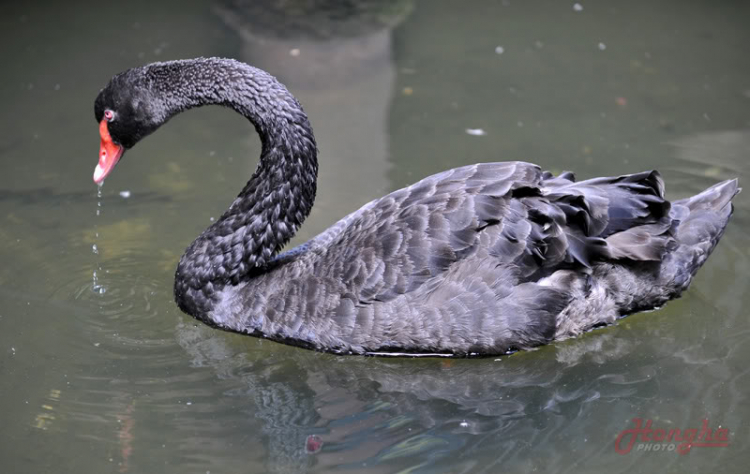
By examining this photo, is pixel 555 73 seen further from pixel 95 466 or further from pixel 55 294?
pixel 95 466

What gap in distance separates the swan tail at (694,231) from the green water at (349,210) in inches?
12.4

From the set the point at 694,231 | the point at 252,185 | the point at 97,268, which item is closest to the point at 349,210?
the point at 252,185

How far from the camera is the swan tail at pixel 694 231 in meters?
5.25

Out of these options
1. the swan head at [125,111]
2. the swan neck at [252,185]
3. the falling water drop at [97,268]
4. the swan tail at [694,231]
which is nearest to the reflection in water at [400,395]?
the swan neck at [252,185]

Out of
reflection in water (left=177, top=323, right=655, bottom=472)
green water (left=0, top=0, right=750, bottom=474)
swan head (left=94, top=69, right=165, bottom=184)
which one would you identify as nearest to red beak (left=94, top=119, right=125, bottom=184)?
swan head (left=94, top=69, right=165, bottom=184)

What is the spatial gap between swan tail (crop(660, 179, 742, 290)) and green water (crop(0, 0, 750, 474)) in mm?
315

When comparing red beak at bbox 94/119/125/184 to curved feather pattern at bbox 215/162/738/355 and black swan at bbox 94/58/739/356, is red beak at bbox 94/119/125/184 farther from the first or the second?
curved feather pattern at bbox 215/162/738/355

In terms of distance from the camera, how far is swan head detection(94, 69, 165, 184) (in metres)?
5.00

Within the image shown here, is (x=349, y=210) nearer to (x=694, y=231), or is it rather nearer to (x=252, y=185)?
(x=252, y=185)

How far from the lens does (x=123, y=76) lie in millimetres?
4996

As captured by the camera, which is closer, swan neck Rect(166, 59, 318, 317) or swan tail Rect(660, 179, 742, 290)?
swan neck Rect(166, 59, 318, 317)

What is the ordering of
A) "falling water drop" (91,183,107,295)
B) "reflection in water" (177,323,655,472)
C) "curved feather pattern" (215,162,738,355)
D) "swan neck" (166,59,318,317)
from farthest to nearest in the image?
"falling water drop" (91,183,107,295)
"swan neck" (166,59,318,317)
"curved feather pattern" (215,162,738,355)
"reflection in water" (177,323,655,472)

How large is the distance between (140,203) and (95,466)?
102 inches

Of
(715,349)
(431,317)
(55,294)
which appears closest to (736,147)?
(715,349)
